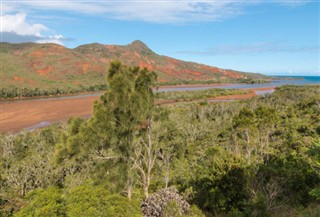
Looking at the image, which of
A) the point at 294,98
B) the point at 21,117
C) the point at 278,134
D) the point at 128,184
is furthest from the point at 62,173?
the point at 294,98

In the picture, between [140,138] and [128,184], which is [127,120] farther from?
[128,184]

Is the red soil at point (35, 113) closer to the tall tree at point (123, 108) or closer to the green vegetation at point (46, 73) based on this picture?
the green vegetation at point (46, 73)

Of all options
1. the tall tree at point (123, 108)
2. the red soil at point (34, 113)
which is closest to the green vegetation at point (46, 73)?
the red soil at point (34, 113)

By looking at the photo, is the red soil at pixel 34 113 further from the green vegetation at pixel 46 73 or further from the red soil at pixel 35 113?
the green vegetation at pixel 46 73

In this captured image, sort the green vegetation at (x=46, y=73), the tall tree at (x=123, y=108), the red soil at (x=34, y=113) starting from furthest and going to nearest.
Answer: the green vegetation at (x=46, y=73)
the red soil at (x=34, y=113)
the tall tree at (x=123, y=108)

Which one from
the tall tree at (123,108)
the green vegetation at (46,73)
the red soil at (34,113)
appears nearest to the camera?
the tall tree at (123,108)

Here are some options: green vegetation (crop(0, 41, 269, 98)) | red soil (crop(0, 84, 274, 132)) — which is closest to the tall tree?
red soil (crop(0, 84, 274, 132))

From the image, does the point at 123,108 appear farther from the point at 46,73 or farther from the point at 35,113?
the point at 46,73

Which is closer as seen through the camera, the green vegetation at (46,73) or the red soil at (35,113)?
the red soil at (35,113)

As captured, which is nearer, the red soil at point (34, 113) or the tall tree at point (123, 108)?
the tall tree at point (123, 108)

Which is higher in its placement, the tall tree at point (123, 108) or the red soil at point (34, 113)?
the tall tree at point (123, 108)

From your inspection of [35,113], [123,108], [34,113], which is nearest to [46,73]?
[34,113]

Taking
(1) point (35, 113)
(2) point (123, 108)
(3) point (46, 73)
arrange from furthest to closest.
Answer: (3) point (46, 73), (1) point (35, 113), (2) point (123, 108)

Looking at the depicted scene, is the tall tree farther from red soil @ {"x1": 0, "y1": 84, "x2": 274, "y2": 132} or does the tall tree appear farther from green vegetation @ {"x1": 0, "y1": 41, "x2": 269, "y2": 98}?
green vegetation @ {"x1": 0, "y1": 41, "x2": 269, "y2": 98}
